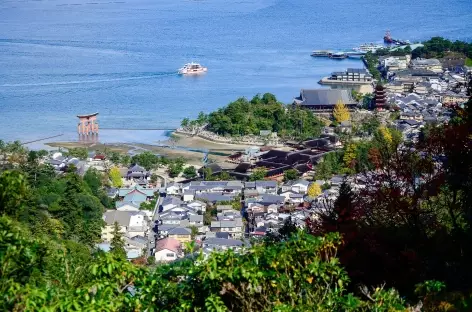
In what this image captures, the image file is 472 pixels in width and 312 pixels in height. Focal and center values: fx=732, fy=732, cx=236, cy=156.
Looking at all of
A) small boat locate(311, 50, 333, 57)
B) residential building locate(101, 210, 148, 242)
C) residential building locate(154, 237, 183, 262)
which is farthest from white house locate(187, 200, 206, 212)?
small boat locate(311, 50, 333, 57)

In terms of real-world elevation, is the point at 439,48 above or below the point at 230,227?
above

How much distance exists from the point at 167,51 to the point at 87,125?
25.6 ft

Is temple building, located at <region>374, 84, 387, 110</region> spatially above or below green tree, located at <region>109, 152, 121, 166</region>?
above

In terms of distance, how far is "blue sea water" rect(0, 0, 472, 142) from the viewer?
45.4 ft

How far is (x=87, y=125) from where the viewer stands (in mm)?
12195

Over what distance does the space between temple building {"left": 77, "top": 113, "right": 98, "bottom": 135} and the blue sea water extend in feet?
1.16

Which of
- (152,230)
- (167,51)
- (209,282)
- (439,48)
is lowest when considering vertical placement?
(152,230)

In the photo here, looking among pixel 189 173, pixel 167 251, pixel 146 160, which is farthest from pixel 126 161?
pixel 167 251

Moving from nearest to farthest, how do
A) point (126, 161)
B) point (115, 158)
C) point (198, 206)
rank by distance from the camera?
point (198, 206)
point (126, 161)
point (115, 158)

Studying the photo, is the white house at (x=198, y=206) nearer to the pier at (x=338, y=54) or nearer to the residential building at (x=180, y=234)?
the residential building at (x=180, y=234)

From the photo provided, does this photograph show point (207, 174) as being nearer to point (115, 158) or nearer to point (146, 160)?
point (146, 160)

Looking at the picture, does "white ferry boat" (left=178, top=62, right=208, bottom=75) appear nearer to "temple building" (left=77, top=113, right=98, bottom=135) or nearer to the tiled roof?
"temple building" (left=77, top=113, right=98, bottom=135)

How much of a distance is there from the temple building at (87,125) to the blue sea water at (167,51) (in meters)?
0.35

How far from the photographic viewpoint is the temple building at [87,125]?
12102 mm
